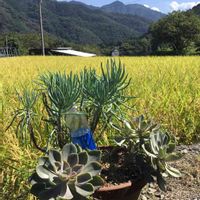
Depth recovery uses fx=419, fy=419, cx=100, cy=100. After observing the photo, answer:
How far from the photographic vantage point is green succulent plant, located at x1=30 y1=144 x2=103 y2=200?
1.74m

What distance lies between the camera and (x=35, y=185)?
1.80 m

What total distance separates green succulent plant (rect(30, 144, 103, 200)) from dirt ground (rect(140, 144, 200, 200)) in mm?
883

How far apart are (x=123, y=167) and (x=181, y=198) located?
537 mm

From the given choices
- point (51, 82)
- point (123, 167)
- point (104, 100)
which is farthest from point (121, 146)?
point (51, 82)

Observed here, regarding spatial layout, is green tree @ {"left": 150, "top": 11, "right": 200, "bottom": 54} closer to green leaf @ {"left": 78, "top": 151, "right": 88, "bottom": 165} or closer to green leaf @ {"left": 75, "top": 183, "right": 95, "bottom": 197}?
green leaf @ {"left": 78, "top": 151, "right": 88, "bottom": 165}

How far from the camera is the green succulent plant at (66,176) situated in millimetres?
1735

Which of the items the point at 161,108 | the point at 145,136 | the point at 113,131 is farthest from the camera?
the point at 161,108

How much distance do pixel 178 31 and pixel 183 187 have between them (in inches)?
1485

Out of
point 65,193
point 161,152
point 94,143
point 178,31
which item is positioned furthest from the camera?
point 178,31

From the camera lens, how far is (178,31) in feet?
128

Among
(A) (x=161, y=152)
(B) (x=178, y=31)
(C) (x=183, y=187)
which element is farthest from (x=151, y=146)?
(B) (x=178, y=31)

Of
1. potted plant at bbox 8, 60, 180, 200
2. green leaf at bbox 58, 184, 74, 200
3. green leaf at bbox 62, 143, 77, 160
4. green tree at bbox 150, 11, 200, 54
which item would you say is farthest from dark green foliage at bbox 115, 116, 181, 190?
green tree at bbox 150, 11, 200, 54

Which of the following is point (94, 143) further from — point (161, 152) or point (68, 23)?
point (68, 23)

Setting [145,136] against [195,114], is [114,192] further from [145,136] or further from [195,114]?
[195,114]
